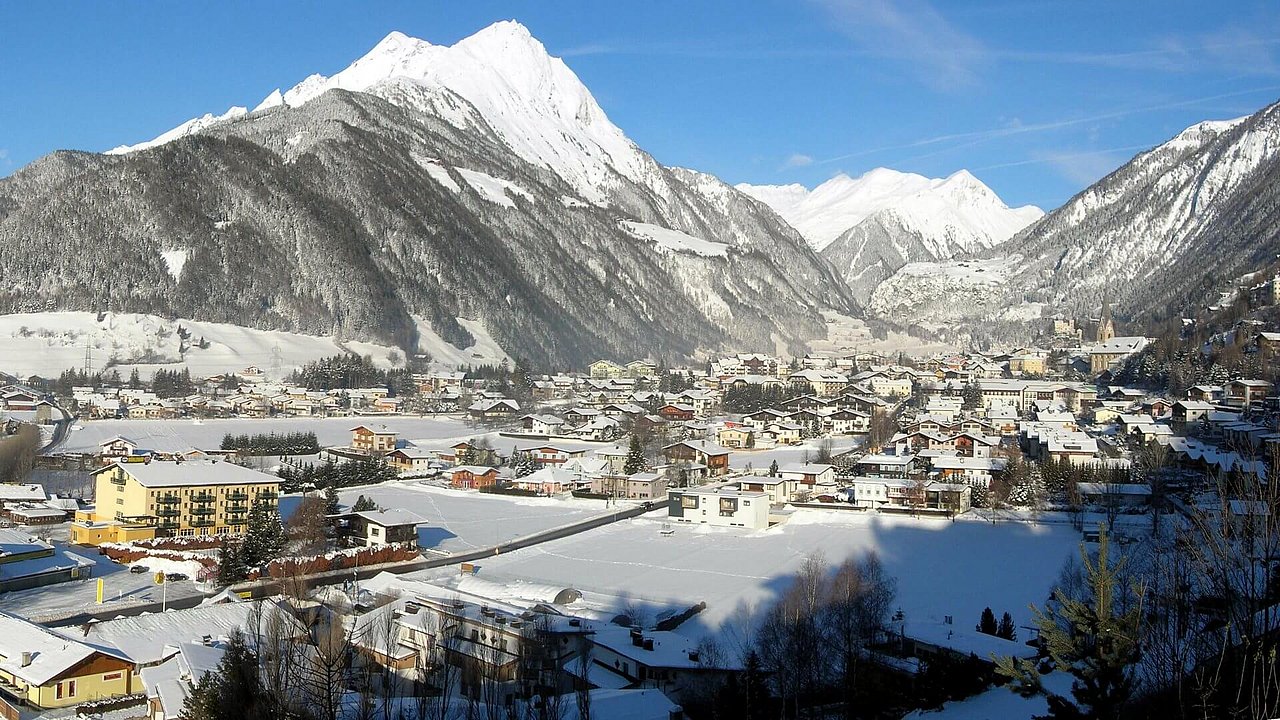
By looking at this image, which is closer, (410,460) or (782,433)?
(410,460)

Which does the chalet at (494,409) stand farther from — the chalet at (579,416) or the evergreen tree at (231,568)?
the evergreen tree at (231,568)

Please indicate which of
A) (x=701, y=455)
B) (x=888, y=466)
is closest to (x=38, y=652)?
(x=888, y=466)

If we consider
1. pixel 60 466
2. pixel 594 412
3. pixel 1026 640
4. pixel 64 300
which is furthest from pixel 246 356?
pixel 1026 640

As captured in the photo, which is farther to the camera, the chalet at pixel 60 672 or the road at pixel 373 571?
the road at pixel 373 571

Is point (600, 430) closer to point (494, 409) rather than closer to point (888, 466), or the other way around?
point (494, 409)

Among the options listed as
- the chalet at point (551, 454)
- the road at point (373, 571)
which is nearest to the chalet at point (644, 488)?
the road at point (373, 571)

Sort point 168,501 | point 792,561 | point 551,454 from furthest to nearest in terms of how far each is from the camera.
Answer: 1. point 551,454
2. point 168,501
3. point 792,561
